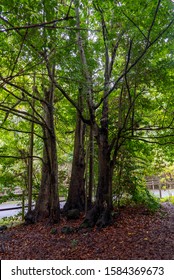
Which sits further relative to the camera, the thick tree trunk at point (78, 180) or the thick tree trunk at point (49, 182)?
the thick tree trunk at point (78, 180)

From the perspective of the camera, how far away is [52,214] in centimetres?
623

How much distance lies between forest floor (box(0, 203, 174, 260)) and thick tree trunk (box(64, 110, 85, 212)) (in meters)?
0.88

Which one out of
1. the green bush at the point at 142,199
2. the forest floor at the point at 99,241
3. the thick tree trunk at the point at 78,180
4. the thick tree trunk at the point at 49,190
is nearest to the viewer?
the forest floor at the point at 99,241

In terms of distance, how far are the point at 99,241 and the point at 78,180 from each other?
2727 millimetres

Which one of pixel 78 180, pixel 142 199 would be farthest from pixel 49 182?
pixel 142 199

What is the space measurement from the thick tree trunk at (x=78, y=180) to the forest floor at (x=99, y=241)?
0.88 meters

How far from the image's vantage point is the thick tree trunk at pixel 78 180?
7.07 m

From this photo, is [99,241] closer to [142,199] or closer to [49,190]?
[49,190]

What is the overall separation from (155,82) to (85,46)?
69.4 inches

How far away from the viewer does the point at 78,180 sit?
23.4ft

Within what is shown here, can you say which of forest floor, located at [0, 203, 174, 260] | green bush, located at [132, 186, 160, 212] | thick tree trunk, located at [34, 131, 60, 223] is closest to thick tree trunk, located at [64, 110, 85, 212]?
thick tree trunk, located at [34, 131, 60, 223]

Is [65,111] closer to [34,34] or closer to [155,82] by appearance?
[155,82]

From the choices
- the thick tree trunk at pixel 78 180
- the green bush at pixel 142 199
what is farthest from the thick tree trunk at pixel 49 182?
the green bush at pixel 142 199

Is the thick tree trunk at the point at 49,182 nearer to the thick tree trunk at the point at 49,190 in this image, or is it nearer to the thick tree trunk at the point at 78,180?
the thick tree trunk at the point at 49,190
